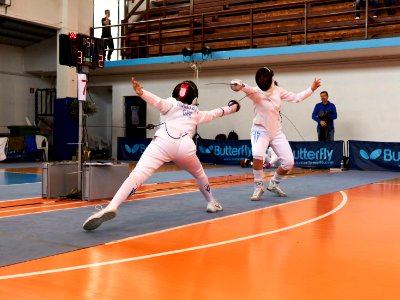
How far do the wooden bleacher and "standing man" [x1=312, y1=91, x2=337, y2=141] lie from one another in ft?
6.27

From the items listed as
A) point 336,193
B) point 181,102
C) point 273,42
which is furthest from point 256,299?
point 273,42

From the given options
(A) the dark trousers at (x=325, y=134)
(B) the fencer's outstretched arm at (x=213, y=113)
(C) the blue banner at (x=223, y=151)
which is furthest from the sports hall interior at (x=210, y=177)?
(B) the fencer's outstretched arm at (x=213, y=113)

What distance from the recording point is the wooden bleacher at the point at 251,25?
1445cm

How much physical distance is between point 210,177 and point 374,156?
484 centimetres

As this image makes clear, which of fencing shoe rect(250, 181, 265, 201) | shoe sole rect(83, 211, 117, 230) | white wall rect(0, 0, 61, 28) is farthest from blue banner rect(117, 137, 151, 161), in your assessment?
Answer: shoe sole rect(83, 211, 117, 230)

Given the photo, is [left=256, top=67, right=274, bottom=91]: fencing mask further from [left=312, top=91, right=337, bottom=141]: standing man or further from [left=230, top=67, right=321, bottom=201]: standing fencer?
[left=312, top=91, right=337, bottom=141]: standing man

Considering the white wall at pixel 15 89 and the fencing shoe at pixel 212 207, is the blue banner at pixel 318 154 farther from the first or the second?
the white wall at pixel 15 89

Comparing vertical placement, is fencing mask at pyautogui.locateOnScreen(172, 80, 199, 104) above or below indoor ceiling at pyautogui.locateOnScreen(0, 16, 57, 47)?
below

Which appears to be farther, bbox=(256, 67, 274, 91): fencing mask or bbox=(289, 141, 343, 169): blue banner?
bbox=(289, 141, 343, 169): blue banner

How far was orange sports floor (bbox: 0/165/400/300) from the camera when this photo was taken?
301 centimetres

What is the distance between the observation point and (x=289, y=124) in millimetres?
15680

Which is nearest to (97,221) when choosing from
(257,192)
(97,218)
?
(97,218)

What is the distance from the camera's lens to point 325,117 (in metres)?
13.6

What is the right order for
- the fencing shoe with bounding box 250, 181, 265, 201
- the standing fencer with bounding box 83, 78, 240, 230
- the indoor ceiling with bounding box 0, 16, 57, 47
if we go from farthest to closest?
the indoor ceiling with bounding box 0, 16, 57, 47 < the fencing shoe with bounding box 250, 181, 265, 201 < the standing fencer with bounding box 83, 78, 240, 230
